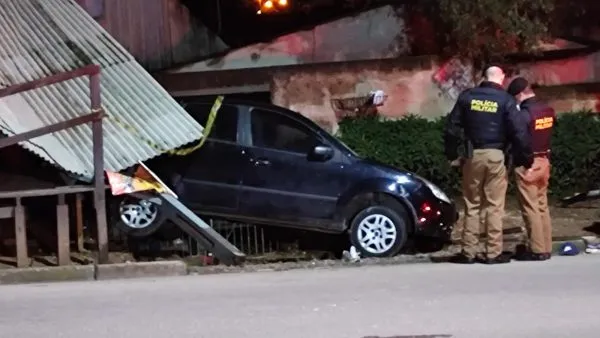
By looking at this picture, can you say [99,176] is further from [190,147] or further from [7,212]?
[190,147]

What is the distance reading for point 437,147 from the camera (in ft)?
48.1

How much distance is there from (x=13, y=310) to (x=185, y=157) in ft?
12.3

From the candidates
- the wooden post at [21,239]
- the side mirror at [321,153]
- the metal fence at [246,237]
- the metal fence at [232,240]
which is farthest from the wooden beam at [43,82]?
the side mirror at [321,153]

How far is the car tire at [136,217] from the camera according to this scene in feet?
38.3

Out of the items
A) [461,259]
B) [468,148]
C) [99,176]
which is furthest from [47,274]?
[468,148]

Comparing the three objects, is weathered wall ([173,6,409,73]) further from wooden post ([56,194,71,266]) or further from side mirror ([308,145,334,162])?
wooden post ([56,194,71,266])

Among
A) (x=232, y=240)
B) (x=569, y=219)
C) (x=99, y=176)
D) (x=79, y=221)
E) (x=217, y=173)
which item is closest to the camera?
(x=99, y=176)

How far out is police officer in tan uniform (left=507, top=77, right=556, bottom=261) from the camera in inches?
404

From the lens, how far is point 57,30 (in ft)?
42.0

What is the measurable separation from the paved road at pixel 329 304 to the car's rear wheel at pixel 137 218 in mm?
1549

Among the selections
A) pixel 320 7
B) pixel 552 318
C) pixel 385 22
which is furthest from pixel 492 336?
pixel 320 7

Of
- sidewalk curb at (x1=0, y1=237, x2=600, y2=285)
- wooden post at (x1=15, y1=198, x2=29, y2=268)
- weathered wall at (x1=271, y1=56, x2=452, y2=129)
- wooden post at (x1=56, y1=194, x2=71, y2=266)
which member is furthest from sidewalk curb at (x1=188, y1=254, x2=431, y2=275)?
weathered wall at (x1=271, y1=56, x2=452, y2=129)

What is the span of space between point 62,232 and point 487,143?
14.9 ft

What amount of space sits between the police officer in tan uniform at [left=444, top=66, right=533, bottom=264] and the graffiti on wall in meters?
5.17
